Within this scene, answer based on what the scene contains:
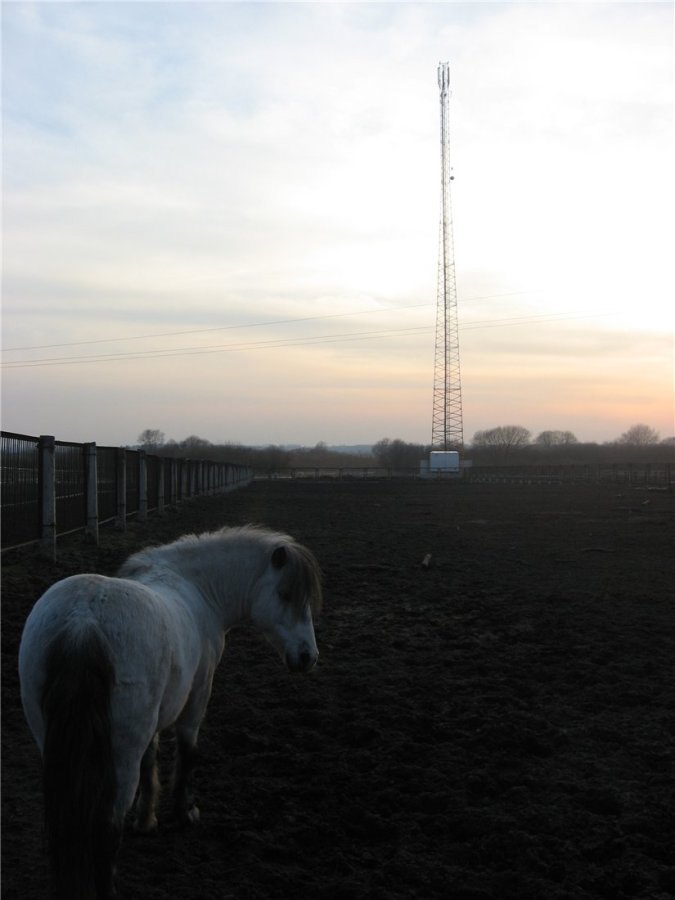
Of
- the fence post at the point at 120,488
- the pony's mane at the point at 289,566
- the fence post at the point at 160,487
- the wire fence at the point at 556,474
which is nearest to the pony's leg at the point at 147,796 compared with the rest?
the pony's mane at the point at 289,566

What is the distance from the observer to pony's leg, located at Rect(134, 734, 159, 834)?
3.26 metres

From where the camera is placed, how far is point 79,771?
2.40 meters

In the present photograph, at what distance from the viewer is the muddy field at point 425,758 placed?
2.95m

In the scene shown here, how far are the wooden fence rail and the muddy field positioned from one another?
1.32 feet

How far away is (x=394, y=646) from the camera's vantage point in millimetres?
6410

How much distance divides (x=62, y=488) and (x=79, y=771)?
24.4 feet

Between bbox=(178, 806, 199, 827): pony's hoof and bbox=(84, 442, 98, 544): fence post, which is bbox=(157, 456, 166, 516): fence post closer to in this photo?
bbox=(84, 442, 98, 544): fence post

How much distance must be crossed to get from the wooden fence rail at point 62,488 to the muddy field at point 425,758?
40cm

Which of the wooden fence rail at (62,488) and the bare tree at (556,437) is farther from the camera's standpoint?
the bare tree at (556,437)

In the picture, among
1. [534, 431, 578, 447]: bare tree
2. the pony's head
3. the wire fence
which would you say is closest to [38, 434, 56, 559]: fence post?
the pony's head

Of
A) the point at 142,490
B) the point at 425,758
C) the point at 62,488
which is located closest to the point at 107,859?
the point at 425,758

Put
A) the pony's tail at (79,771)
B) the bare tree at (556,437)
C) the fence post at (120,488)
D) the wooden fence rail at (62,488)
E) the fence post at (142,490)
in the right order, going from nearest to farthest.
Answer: the pony's tail at (79,771) → the wooden fence rail at (62,488) → the fence post at (120,488) → the fence post at (142,490) → the bare tree at (556,437)

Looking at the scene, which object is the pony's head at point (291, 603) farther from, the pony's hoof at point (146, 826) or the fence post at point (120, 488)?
the fence post at point (120, 488)

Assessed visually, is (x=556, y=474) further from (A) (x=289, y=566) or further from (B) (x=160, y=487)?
(A) (x=289, y=566)
